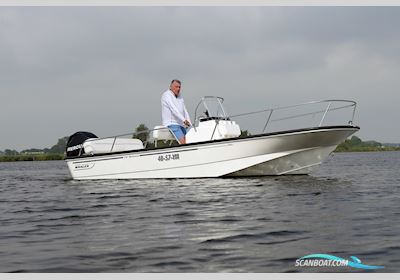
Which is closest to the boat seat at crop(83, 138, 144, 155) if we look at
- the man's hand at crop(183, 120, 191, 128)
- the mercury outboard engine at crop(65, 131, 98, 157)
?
the mercury outboard engine at crop(65, 131, 98, 157)

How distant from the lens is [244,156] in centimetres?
1290

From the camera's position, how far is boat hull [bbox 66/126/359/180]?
12.7 metres

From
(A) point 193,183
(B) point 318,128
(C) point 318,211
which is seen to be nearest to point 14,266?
(C) point 318,211

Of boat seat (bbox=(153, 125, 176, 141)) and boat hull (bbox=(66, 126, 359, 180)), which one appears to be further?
boat seat (bbox=(153, 125, 176, 141))

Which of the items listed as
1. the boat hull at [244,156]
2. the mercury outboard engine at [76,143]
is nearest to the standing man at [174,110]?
the boat hull at [244,156]

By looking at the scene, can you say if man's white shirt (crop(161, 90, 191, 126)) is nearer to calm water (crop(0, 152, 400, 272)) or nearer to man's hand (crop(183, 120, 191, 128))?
man's hand (crop(183, 120, 191, 128))

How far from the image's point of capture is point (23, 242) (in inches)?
234

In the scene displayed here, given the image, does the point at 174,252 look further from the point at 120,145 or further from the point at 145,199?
the point at 120,145

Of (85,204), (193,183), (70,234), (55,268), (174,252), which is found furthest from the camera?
(193,183)

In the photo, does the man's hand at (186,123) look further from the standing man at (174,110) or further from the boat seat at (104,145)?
the boat seat at (104,145)

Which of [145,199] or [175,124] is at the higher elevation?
[175,124]

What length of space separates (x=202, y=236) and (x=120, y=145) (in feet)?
31.8

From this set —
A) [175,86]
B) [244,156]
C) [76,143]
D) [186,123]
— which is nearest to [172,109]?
[186,123]

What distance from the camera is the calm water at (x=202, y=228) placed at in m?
4.68
